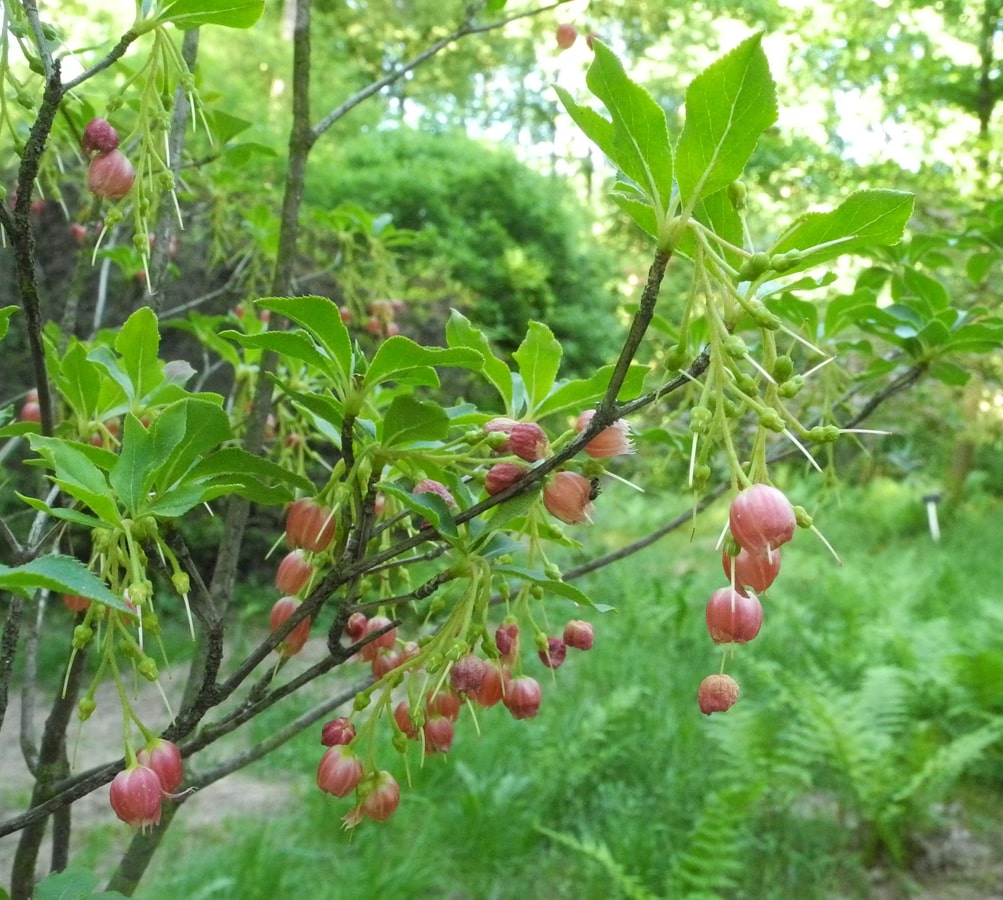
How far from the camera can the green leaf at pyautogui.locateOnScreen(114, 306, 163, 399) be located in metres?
0.68

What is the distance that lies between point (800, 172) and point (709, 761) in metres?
3.45

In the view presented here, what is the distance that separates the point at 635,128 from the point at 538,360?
226mm

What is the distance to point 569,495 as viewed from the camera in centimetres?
56

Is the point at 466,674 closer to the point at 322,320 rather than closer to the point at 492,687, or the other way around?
the point at 492,687

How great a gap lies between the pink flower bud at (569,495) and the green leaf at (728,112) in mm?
193

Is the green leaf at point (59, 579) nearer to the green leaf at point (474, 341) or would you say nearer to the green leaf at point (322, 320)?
the green leaf at point (322, 320)

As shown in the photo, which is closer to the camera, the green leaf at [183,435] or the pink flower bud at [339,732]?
the green leaf at [183,435]

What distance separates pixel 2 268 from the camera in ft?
12.0

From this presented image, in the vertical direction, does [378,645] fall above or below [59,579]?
below

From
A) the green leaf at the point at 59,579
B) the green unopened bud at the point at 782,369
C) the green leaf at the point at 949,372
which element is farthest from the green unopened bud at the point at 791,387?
the green leaf at the point at 949,372

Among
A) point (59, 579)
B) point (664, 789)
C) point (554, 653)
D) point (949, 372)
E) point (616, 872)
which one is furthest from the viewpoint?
point (664, 789)

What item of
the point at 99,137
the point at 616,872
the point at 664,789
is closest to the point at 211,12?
the point at 99,137

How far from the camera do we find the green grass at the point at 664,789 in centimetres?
212

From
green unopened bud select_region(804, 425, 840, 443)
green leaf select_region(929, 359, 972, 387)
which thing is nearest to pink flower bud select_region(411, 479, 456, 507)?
green unopened bud select_region(804, 425, 840, 443)
